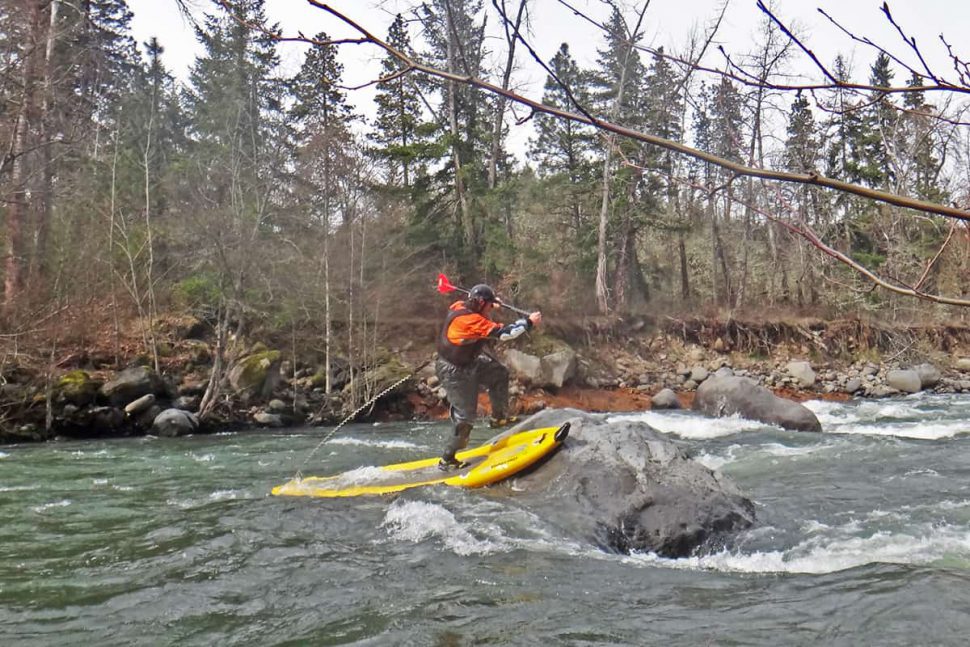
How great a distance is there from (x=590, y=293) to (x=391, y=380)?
916 centimetres

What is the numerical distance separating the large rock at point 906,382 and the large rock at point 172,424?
732 inches

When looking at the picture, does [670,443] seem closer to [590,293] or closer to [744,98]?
[744,98]

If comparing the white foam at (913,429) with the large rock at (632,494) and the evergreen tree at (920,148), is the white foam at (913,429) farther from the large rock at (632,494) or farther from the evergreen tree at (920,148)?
the evergreen tree at (920,148)

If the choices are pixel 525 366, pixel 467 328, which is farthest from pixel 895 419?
pixel 467 328

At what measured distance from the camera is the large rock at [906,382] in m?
20.3

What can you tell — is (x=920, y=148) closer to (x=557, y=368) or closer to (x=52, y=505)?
(x=52, y=505)

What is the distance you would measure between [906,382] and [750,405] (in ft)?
32.6

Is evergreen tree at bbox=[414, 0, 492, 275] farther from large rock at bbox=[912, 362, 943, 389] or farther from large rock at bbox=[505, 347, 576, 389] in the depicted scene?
large rock at bbox=[912, 362, 943, 389]

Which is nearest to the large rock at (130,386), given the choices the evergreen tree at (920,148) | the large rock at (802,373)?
the evergreen tree at (920,148)

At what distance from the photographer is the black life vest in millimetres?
7387

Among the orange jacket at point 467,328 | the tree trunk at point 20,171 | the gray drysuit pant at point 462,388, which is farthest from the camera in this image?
the tree trunk at point 20,171

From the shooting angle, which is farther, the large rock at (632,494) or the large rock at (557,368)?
the large rock at (557,368)

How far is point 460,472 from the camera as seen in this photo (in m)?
7.12

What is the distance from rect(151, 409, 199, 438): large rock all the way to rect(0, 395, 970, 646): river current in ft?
17.1
